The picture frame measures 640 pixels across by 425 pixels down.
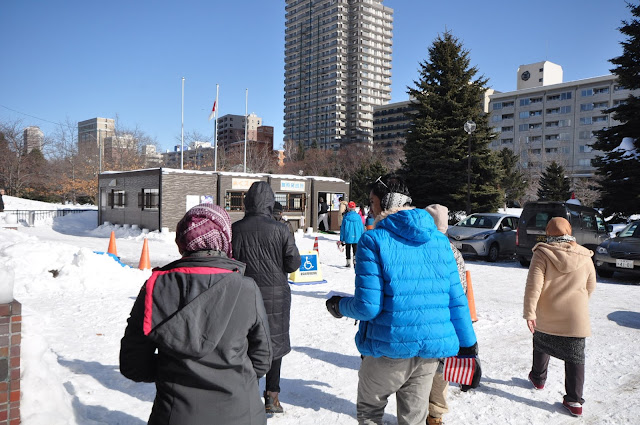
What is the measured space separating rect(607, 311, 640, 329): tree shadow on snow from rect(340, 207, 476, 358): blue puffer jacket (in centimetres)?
630

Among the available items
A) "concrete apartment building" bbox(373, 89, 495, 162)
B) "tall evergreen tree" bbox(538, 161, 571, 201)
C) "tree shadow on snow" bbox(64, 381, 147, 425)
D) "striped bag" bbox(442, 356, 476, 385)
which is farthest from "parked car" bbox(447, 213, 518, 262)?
"concrete apartment building" bbox(373, 89, 495, 162)

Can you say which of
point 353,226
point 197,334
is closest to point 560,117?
point 353,226

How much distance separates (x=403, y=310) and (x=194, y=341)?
4.19 feet

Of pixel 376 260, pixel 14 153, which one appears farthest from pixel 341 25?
pixel 376 260

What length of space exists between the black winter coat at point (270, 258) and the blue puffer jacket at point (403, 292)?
49.1 inches

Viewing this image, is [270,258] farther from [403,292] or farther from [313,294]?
[313,294]

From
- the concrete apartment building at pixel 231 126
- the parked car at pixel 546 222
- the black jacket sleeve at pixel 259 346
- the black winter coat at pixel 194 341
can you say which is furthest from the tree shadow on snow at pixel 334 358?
the concrete apartment building at pixel 231 126

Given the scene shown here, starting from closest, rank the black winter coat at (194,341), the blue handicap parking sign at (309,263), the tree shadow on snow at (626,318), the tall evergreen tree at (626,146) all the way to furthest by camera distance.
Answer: the black winter coat at (194,341)
the tree shadow on snow at (626,318)
the blue handicap parking sign at (309,263)
the tall evergreen tree at (626,146)

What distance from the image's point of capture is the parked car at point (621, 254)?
11.2 m

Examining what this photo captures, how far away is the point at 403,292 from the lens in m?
2.68

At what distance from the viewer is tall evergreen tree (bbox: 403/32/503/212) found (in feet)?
101

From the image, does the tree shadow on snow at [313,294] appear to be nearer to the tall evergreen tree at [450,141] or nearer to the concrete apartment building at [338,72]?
the tall evergreen tree at [450,141]

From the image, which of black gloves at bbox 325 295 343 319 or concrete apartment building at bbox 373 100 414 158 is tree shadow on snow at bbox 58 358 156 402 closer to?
black gloves at bbox 325 295 343 319

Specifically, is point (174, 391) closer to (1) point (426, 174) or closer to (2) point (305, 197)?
(2) point (305, 197)
